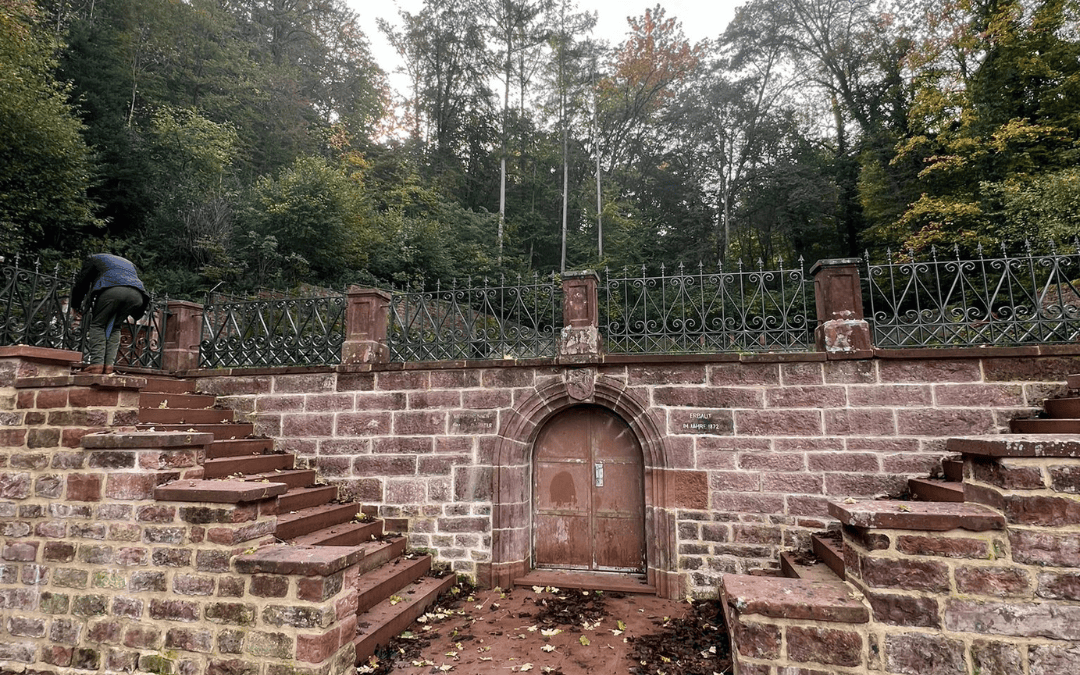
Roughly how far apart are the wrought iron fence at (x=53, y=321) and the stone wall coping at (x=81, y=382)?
1.41m

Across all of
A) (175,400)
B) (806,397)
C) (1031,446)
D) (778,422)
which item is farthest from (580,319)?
(175,400)

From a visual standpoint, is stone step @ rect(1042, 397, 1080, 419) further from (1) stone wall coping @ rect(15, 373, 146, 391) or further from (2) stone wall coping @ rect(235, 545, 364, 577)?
(1) stone wall coping @ rect(15, 373, 146, 391)

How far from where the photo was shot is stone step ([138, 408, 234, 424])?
5148mm

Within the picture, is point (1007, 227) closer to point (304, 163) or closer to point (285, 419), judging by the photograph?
point (285, 419)

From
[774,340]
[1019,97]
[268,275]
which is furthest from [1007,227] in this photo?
[268,275]

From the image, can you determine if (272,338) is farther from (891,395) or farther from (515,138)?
(515,138)

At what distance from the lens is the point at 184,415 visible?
5.50m

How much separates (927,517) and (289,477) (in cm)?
562

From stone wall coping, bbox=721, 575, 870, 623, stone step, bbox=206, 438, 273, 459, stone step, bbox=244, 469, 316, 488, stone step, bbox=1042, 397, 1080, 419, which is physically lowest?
stone wall coping, bbox=721, 575, 870, 623

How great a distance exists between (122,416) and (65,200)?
979 centimetres

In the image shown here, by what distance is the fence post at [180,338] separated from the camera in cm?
651

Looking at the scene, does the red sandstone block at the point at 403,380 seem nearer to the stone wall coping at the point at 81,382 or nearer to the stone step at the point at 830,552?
the stone wall coping at the point at 81,382

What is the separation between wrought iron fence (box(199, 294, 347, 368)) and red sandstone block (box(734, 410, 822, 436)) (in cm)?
478

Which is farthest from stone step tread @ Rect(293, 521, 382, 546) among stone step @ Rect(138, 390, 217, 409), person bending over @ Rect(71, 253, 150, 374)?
person bending over @ Rect(71, 253, 150, 374)
